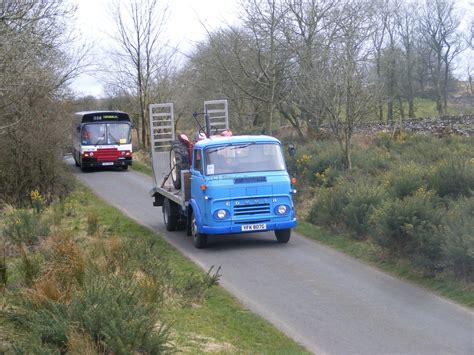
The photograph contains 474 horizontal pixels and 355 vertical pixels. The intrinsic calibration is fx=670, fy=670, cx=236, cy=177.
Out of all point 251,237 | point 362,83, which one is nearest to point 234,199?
point 251,237

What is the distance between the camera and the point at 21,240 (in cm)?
1319

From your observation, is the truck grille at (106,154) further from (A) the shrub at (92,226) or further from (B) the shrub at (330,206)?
(B) the shrub at (330,206)

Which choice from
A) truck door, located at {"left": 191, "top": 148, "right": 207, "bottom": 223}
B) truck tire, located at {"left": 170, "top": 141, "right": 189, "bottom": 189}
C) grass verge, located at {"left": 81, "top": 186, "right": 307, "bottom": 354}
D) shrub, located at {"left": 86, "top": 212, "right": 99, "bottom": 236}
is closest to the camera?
grass verge, located at {"left": 81, "top": 186, "right": 307, "bottom": 354}

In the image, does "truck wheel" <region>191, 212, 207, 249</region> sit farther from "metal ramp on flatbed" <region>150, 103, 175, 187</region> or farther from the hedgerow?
"metal ramp on flatbed" <region>150, 103, 175, 187</region>

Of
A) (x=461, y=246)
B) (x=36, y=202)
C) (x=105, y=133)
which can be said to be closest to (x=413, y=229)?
(x=461, y=246)

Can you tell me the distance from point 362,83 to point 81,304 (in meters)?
14.7

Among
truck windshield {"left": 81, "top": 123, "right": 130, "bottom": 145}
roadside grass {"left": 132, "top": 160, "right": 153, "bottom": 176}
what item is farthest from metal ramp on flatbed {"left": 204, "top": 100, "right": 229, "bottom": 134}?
truck windshield {"left": 81, "top": 123, "right": 130, "bottom": 145}

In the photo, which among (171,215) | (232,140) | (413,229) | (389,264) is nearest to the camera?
(413,229)

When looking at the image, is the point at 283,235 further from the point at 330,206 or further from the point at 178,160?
the point at 178,160

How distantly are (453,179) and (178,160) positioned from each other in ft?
20.3

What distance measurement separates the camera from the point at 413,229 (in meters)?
10.8

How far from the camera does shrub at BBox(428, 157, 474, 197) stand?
13.5 metres

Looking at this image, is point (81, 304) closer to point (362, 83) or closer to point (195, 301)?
point (195, 301)

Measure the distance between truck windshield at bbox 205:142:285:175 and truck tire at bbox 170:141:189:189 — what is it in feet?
5.36
